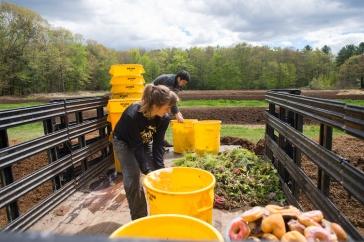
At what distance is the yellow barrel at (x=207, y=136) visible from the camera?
7367 millimetres

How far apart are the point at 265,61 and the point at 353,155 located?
64.1m

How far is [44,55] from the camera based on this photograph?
2089 inches

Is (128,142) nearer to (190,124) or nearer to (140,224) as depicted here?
(140,224)

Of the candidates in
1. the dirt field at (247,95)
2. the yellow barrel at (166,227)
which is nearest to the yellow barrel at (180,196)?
the yellow barrel at (166,227)

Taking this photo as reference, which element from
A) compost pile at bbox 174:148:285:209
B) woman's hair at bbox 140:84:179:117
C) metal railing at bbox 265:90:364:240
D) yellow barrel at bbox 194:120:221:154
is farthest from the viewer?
yellow barrel at bbox 194:120:221:154

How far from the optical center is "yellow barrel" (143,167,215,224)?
2629 millimetres

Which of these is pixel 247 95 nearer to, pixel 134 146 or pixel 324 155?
pixel 134 146

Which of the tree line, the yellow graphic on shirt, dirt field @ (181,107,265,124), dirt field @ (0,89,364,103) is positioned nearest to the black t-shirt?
the yellow graphic on shirt

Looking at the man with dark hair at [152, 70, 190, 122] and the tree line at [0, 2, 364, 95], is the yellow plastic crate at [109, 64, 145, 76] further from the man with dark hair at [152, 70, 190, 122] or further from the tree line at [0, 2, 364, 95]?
the tree line at [0, 2, 364, 95]

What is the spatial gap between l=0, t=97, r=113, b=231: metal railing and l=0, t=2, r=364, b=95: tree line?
51.5m

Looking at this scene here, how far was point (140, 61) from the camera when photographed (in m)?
75.9

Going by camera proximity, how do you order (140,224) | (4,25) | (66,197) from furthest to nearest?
(4,25) → (66,197) → (140,224)

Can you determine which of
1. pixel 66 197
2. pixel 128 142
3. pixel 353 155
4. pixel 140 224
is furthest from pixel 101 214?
pixel 353 155

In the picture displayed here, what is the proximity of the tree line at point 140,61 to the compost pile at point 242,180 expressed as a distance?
52664 millimetres
